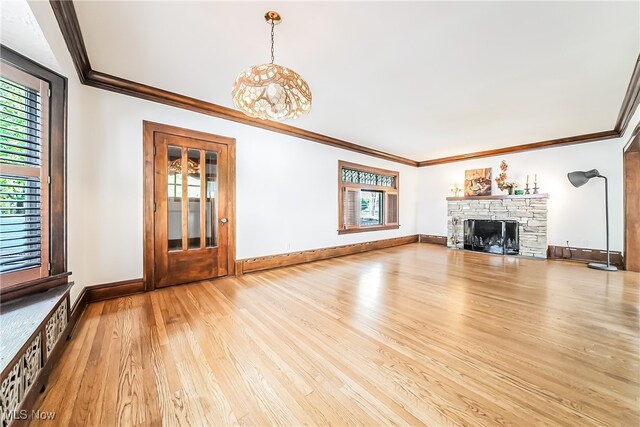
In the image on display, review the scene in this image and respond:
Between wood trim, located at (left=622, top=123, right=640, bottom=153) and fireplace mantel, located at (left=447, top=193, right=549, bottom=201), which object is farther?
fireplace mantel, located at (left=447, top=193, right=549, bottom=201)

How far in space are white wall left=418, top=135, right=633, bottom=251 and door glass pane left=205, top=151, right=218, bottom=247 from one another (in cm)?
650

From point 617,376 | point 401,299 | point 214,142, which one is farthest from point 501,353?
point 214,142

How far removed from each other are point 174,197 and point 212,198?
0.50m

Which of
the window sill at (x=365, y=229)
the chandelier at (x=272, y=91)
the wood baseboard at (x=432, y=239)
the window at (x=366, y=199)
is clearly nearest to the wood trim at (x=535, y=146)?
the window at (x=366, y=199)

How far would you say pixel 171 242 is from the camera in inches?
128

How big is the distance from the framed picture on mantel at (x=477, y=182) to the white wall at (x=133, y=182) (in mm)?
4117

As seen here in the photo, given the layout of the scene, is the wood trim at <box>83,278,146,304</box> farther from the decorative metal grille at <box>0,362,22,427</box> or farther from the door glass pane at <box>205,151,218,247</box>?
the decorative metal grille at <box>0,362,22,427</box>

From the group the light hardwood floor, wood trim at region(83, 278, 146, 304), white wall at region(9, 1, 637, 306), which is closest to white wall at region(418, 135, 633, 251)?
white wall at region(9, 1, 637, 306)

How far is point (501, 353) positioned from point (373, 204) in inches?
192

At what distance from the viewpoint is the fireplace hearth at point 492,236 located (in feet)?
18.7

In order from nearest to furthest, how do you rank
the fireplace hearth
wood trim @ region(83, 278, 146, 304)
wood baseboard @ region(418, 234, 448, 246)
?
wood trim @ region(83, 278, 146, 304) → the fireplace hearth → wood baseboard @ region(418, 234, 448, 246)

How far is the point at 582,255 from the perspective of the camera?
16.2ft

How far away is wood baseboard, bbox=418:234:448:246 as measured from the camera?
7.06 meters

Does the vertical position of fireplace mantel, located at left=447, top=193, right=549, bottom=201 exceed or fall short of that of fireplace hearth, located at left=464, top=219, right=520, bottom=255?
it exceeds it
